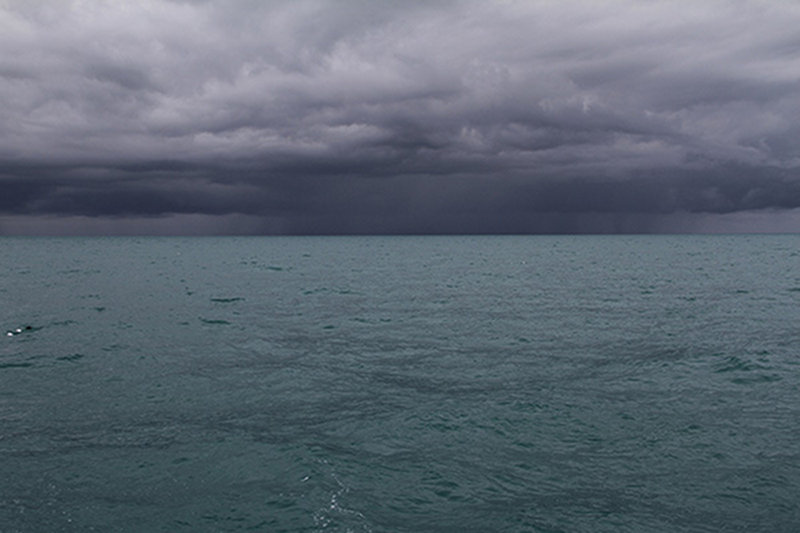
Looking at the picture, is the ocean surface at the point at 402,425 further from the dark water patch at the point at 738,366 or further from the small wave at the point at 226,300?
the small wave at the point at 226,300

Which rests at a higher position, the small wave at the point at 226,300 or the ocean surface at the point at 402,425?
the small wave at the point at 226,300

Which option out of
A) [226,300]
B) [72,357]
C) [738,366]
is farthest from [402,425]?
[226,300]

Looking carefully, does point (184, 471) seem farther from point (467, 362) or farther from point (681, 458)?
point (467, 362)

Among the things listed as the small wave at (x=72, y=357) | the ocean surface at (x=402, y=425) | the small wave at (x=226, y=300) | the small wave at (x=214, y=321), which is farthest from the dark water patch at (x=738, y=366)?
the small wave at (x=226, y=300)

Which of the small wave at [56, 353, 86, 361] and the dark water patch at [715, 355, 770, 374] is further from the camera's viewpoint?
the small wave at [56, 353, 86, 361]

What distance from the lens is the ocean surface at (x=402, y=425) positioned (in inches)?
443

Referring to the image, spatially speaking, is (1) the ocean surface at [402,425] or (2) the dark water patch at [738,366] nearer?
(1) the ocean surface at [402,425]

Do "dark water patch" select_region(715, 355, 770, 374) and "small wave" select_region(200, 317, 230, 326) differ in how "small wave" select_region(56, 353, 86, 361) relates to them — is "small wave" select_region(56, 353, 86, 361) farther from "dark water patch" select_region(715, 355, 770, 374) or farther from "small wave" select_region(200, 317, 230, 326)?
"dark water patch" select_region(715, 355, 770, 374)

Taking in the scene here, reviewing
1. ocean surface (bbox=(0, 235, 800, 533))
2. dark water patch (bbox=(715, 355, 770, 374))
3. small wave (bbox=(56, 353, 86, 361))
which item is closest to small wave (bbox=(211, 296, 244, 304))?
ocean surface (bbox=(0, 235, 800, 533))

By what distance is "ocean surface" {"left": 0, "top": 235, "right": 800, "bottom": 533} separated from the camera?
443 inches

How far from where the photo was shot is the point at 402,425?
1602 cm

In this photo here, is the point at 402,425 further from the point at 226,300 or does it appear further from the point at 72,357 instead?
the point at 226,300

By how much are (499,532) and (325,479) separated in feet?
12.9

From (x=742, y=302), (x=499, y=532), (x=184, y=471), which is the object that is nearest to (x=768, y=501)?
(x=499, y=532)
